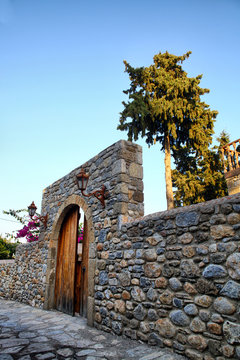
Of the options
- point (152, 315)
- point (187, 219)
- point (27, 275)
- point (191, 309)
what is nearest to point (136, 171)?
point (187, 219)

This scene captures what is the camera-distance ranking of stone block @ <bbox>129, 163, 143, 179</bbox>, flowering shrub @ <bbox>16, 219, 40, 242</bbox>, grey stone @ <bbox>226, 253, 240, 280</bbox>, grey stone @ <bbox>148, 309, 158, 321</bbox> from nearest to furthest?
grey stone @ <bbox>226, 253, 240, 280</bbox> < grey stone @ <bbox>148, 309, 158, 321</bbox> < stone block @ <bbox>129, 163, 143, 179</bbox> < flowering shrub @ <bbox>16, 219, 40, 242</bbox>

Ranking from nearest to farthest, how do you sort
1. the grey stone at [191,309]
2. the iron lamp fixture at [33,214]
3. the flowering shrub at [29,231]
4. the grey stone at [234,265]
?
the grey stone at [234,265] < the grey stone at [191,309] < the iron lamp fixture at [33,214] < the flowering shrub at [29,231]

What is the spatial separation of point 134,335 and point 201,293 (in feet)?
4.04

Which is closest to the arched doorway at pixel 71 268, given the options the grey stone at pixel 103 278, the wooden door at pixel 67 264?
the wooden door at pixel 67 264

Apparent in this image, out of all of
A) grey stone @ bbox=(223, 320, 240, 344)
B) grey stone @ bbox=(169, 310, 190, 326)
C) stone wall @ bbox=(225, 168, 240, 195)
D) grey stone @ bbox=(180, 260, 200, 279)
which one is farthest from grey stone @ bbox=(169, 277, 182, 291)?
stone wall @ bbox=(225, 168, 240, 195)

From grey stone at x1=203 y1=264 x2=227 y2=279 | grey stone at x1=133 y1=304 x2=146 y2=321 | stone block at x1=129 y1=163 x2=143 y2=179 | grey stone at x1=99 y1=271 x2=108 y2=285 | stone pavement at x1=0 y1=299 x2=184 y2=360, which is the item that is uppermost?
stone block at x1=129 y1=163 x2=143 y2=179

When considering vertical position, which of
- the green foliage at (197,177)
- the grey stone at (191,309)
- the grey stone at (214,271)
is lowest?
the grey stone at (191,309)

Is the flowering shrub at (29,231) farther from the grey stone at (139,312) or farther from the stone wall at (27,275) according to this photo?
the grey stone at (139,312)

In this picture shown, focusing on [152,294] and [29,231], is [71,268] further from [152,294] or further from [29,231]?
[29,231]

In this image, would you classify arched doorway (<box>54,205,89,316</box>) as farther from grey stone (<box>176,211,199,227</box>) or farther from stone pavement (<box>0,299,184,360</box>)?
grey stone (<box>176,211,199,227</box>)

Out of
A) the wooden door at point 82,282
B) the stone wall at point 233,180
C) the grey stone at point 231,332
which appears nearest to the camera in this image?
the grey stone at point 231,332

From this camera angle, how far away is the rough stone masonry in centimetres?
227

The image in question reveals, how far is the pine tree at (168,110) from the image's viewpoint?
34.9ft

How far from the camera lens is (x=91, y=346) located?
289 centimetres
